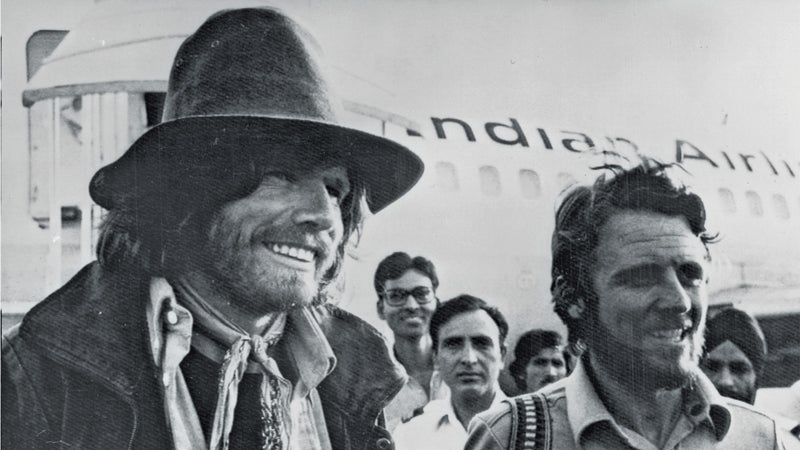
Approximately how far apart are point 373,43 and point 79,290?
1.69 metres

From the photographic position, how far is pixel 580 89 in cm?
535

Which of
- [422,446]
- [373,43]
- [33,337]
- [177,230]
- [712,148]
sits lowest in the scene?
[422,446]

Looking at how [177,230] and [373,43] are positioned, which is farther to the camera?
[373,43]

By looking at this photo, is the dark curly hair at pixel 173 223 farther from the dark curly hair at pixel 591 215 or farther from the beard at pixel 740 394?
the beard at pixel 740 394

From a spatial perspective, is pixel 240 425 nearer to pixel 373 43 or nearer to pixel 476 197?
pixel 476 197

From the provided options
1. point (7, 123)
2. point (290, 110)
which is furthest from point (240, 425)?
point (7, 123)

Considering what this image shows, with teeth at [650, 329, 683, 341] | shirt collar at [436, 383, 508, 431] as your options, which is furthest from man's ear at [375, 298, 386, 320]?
teeth at [650, 329, 683, 341]

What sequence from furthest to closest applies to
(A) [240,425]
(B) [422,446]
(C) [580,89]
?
(C) [580,89]
(B) [422,446]
(A) [240,425]

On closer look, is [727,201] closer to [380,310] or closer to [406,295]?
[406,295]

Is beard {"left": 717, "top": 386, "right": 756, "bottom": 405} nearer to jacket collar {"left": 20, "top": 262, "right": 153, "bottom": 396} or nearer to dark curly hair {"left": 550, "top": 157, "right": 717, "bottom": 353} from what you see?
dark curly hair {"left": 550, "top": 157, "right": 717, "bottom": 353}

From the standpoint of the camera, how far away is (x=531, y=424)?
16.3 feet

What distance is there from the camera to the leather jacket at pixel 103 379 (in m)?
4.51

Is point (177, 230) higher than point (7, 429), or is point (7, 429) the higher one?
point (177, 230)

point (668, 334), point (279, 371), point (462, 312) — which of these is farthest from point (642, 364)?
point (279, 371)
